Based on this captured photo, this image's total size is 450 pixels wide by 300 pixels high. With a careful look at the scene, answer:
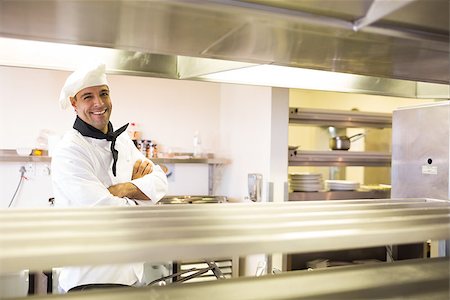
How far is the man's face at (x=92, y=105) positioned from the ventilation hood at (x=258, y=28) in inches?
43.8

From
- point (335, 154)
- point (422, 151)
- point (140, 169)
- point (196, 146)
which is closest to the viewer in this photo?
point (140, 169)

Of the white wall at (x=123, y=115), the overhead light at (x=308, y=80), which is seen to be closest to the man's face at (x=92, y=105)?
the overhead light at (x=308, y=80)

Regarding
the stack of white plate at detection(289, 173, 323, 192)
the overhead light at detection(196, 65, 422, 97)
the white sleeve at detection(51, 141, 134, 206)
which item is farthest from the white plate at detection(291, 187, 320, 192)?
the white sleeve at detection(51, 141, 134, 206)

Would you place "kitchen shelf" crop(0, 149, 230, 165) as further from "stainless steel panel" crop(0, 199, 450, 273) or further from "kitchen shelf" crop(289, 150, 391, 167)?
"stainless steel panel" crop(0, 199, 450, 273)

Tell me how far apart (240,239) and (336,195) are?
251 cm

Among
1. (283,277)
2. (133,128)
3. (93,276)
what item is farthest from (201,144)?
(283,277)

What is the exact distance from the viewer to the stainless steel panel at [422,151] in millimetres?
1716

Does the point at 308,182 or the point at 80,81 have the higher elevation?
the point at 80,81

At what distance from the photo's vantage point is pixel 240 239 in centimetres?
43

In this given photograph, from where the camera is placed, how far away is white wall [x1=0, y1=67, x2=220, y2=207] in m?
3.12

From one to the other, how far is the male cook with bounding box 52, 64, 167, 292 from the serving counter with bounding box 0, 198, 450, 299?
0.96 meters

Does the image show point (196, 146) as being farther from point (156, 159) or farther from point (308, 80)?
point (308, 80)

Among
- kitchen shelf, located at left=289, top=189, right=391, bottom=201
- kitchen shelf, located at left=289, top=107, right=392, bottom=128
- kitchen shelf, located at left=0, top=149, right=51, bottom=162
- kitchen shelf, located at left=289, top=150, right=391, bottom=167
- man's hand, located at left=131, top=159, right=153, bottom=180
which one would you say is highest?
kitchen shelf, located at left=289, top=107, right=392, bottom=128

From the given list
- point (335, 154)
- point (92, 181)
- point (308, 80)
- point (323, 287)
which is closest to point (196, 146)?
point (335, 154)
